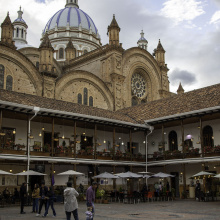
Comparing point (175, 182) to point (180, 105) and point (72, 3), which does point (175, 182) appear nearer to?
point (180, 105)

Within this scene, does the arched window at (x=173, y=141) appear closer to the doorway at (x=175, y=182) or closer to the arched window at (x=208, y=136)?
the doorway at (x=175, y=182)

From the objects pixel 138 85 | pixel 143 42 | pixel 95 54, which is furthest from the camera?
pixel 143 42

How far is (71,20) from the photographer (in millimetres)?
66875

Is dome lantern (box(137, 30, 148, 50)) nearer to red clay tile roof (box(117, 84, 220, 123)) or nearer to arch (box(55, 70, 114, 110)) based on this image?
arch (box(55, 70, 114, 110))

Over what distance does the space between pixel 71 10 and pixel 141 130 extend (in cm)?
4200

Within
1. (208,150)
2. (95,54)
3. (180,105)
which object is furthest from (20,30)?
(208,150)

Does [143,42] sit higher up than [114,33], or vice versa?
[143,42]

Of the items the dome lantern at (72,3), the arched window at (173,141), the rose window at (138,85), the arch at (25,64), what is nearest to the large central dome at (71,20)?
the dome lantern at (72,3)

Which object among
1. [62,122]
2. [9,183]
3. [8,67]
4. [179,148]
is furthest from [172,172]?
[8,67]

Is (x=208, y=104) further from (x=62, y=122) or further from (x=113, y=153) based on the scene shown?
(x=62, y=122)

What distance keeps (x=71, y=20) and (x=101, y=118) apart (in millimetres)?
42497

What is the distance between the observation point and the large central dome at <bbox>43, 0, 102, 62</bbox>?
64.9 m

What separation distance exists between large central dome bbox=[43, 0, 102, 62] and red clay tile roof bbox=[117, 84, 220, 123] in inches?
1239

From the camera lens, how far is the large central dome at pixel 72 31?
2557 inches
